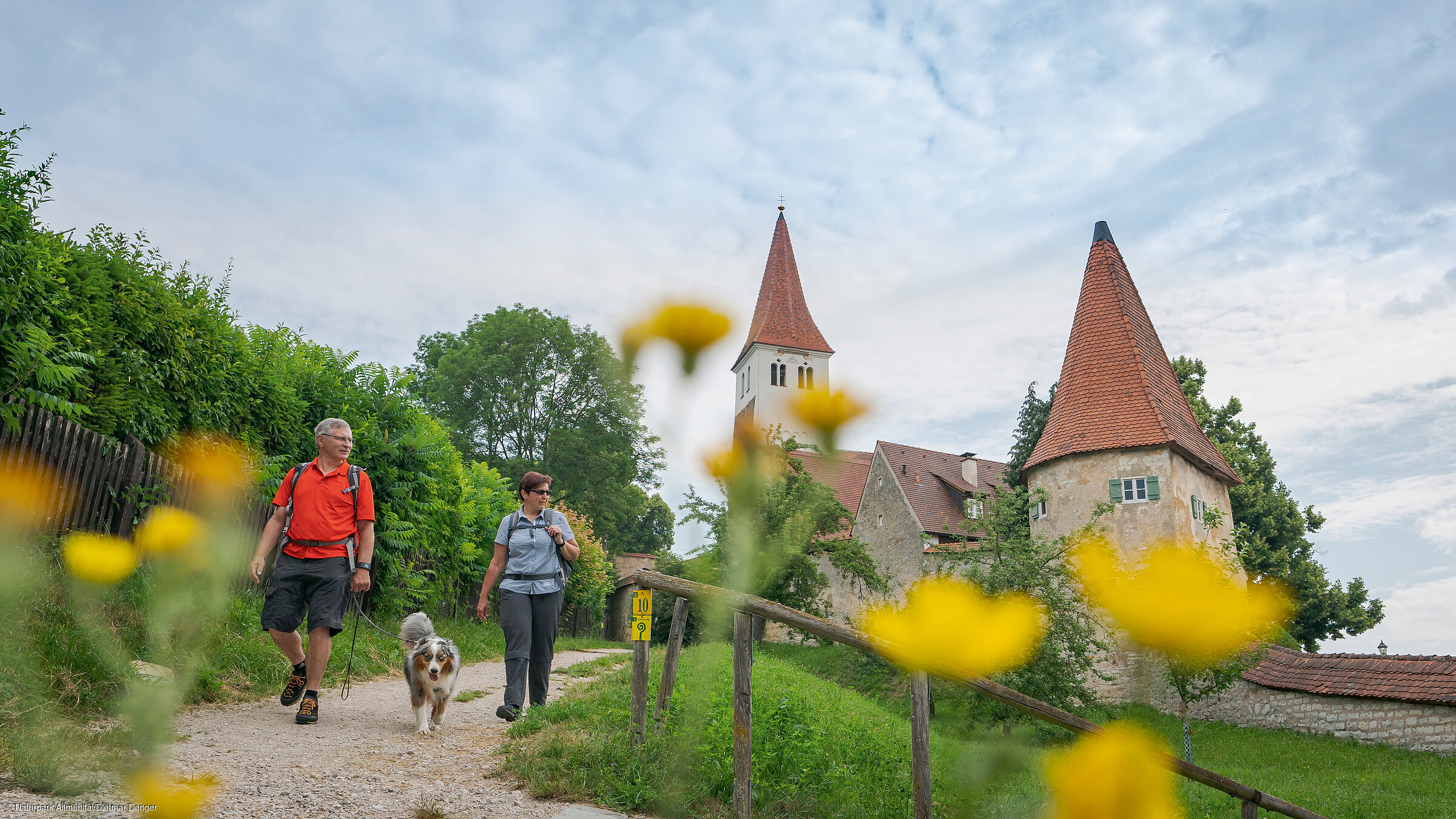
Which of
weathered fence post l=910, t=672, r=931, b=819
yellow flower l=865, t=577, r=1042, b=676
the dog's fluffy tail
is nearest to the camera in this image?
yellow flower l=865, t=577, r=1042, b=676

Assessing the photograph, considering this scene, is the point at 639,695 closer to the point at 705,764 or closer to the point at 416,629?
the point at 705,764

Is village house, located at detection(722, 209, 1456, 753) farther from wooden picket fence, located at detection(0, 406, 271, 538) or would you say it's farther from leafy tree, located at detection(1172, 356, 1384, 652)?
wooden picket fence, located at detection(0, 406, 271, 538)

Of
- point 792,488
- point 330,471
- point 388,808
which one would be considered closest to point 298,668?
point 330,471

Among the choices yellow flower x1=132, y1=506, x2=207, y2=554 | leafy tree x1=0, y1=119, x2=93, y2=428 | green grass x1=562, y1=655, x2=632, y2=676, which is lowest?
green grass x1=562, y1=655, x2=632, y2=676

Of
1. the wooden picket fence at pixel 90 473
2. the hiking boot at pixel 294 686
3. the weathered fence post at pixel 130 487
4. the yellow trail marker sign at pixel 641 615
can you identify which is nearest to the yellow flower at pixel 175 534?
the yellow trail marker sign at pixel 641 615

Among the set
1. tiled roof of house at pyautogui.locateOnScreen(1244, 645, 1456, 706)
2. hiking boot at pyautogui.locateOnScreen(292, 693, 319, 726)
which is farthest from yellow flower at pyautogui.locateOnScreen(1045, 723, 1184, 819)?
tiled roof of house at pyautogui.locateOnScreen(1244, 645, 1456, 706)

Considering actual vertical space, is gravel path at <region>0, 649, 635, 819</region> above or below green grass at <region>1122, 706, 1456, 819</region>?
above

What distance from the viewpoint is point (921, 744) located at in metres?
3.89

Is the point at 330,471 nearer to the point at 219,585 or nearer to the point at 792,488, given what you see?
the point at 219,585

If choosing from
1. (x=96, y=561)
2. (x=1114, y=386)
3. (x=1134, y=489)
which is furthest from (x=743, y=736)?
(x=1114, y=386)

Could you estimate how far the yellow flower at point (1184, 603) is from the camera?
3.47 feet

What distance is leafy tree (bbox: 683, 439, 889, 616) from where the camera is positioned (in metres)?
0.85

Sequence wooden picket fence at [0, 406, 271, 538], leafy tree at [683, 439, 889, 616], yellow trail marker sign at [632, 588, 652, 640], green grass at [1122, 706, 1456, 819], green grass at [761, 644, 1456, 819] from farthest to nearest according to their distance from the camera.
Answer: green grass at [1122, 706, 1456, 819]
wooden picket fence at [0, 406, 271, 538]
green grass at [761, 644, 1456, 819]
yellow trail marker sign at [632, 588, 652, 640]
leafy tree at [683, 439, 889, 616]

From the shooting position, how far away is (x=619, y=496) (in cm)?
316
